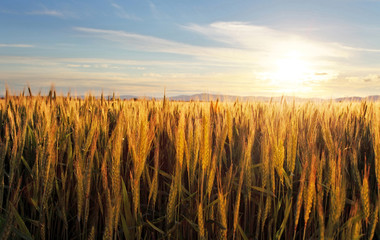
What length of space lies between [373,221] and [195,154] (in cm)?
50

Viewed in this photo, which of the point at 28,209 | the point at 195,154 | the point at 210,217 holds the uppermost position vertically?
the point at 195,154

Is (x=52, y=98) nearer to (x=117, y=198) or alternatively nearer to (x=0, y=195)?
(x=0, y=195)

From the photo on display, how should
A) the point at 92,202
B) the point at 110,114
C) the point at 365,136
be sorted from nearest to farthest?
1. the point at 92,202
2. the point at 365,136
3. the point at 110,114

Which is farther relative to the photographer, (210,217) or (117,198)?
(210,217)

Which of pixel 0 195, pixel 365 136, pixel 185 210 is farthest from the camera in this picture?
pixel 365 136

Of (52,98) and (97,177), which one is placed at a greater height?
(52,98)

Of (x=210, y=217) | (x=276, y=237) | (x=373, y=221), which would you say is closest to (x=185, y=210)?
(x=210, y=217)

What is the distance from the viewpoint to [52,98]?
2910mm

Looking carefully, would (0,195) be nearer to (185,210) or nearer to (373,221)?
(185,210)

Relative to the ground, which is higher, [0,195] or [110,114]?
[110,114]

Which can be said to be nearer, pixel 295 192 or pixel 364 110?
pixel 295 192

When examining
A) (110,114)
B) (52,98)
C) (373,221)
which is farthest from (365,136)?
(52,98)

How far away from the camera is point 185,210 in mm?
1039

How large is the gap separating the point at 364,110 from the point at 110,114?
6.79ft
